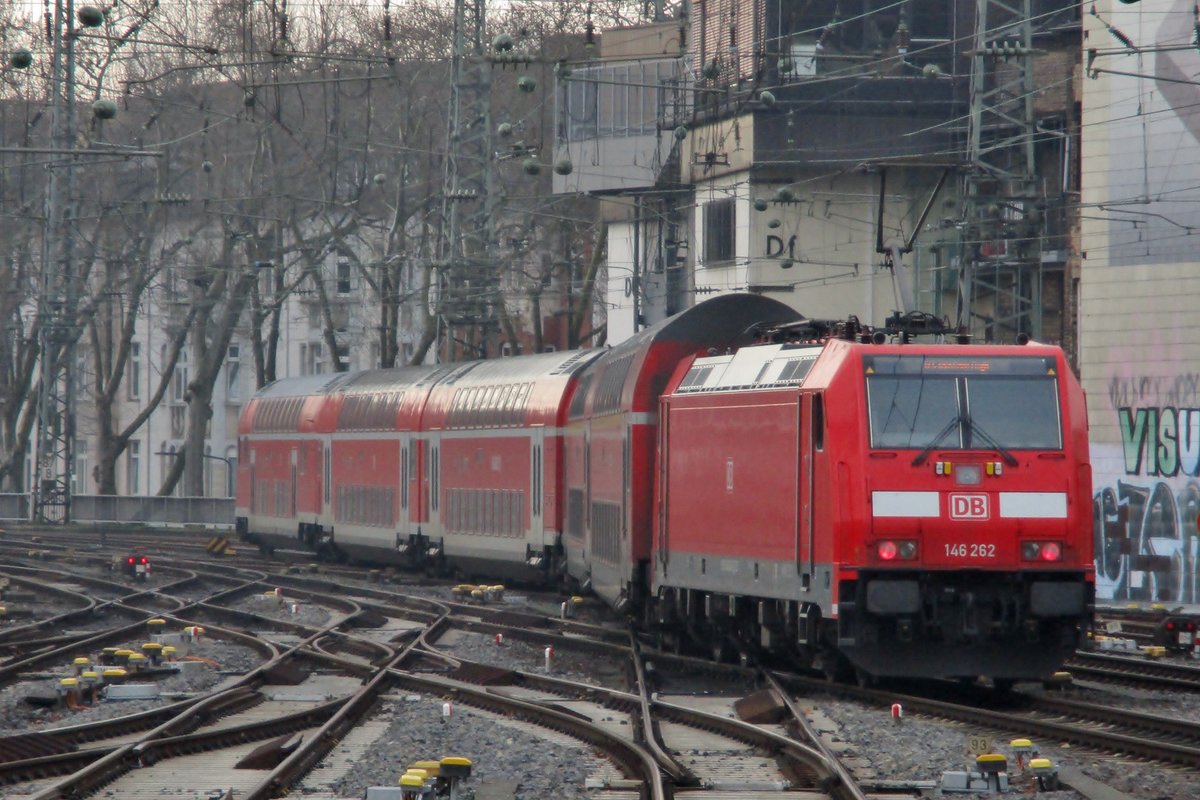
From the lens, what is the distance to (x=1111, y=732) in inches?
548

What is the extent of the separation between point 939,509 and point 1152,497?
16627 mm

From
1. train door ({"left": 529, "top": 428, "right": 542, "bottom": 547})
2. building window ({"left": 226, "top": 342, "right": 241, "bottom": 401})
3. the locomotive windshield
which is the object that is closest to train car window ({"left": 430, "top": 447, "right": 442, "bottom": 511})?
train door ({"left": 529, "top": 428, "right": 542, "bottom": 547})

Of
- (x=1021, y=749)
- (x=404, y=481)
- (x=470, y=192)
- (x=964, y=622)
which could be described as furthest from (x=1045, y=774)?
(x=404, y=481)

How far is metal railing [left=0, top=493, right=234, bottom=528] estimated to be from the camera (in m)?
57.1

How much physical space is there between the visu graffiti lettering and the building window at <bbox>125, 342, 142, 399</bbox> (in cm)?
6312

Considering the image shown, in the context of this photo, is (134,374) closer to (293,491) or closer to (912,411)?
(293,491)

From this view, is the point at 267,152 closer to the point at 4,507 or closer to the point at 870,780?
the point at 4,507

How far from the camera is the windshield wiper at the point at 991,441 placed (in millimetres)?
15844

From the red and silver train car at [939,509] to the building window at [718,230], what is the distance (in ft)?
103

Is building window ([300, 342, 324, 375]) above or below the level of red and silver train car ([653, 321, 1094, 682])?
above

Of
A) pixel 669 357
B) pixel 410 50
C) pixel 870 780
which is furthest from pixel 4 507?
pixel 870 780

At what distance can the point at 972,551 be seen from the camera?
15719 millimetres

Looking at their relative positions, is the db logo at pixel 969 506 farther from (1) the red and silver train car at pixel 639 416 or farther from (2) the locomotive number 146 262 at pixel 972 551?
(1) the red and silver train car at pixel 639 416

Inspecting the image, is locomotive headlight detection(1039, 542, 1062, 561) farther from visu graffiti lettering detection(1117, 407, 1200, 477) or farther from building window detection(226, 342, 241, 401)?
building window detection(226, 342, 241, 401)
